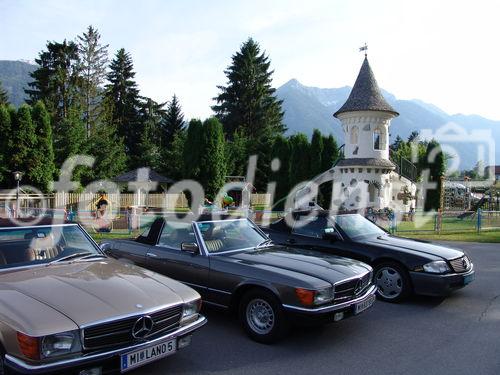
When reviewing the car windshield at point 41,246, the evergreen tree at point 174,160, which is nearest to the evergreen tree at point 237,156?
the evergreen tree at point 174,160

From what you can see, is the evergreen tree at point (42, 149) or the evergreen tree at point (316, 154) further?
the evergreen tree at point (316, 154)

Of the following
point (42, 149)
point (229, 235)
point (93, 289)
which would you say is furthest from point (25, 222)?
point (42, 149)

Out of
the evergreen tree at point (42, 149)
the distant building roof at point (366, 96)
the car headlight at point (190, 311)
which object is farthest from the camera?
the evergreen tree at point (42, 149)

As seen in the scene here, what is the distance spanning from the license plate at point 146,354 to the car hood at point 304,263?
66.3 inches

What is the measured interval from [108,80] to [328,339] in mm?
54963

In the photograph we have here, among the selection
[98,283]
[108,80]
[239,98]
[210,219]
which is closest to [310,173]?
[239,98]

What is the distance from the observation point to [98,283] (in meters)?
4.23

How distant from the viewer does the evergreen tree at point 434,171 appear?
3482cm

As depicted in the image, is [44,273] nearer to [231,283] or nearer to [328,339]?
[231,283]

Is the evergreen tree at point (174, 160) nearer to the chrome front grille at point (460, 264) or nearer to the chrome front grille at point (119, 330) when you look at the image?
the chrome front grille at point (460, 264)

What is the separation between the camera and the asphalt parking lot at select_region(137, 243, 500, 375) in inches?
176

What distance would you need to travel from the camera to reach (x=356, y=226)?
321 inches

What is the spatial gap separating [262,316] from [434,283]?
10.3 feet

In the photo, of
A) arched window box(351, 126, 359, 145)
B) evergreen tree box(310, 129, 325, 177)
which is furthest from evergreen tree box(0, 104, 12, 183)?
evergreen tree box(310, 129, 325, 177)
